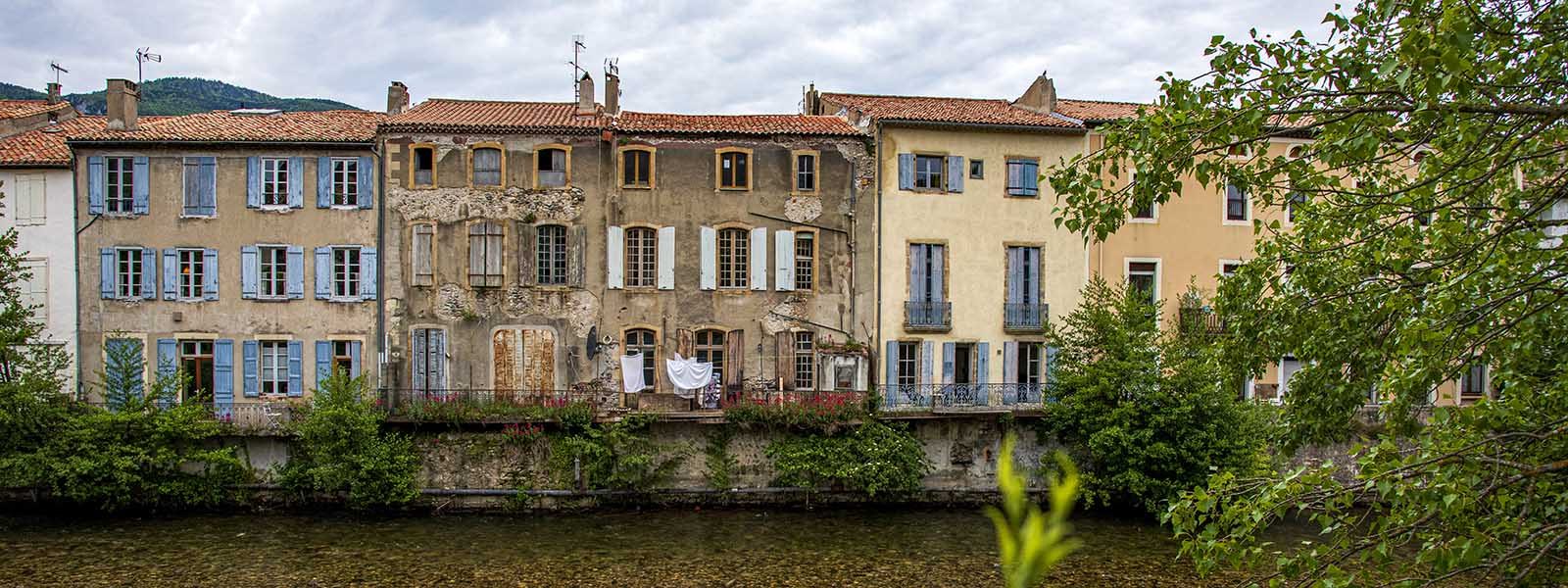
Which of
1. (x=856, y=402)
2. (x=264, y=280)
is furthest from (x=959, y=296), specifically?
(x=264, y=280)

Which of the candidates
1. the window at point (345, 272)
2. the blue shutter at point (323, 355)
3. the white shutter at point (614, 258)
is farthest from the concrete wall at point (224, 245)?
the white shutter at point (614, 258)

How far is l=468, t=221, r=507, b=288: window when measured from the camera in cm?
2417

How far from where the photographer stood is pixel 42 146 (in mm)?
24594

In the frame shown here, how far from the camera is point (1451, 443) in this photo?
595 centimetres

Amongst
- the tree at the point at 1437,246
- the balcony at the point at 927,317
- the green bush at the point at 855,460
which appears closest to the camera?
the tree at the point at 1437,246

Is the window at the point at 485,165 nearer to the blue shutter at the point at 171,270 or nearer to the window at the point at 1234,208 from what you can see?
the blue shutter at the point at 171,270

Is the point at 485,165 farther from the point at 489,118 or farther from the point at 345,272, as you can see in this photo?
the point at 345,272

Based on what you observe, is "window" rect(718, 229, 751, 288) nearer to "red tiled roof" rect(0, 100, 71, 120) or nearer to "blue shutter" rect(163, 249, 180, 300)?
"blue shutter" rect(163, 249, 180, 300)

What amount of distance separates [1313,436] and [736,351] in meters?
17.2

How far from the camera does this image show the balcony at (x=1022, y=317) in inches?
992

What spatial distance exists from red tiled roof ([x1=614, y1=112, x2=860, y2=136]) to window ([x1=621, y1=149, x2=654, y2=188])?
0.57 meters

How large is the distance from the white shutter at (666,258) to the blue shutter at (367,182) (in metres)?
6.69

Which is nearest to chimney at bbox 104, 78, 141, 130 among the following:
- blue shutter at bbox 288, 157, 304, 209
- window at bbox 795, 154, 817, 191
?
blue shutter at bbox 288, 157, 304, 209

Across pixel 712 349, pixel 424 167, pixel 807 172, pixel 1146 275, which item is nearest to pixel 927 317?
pixel 807 172
